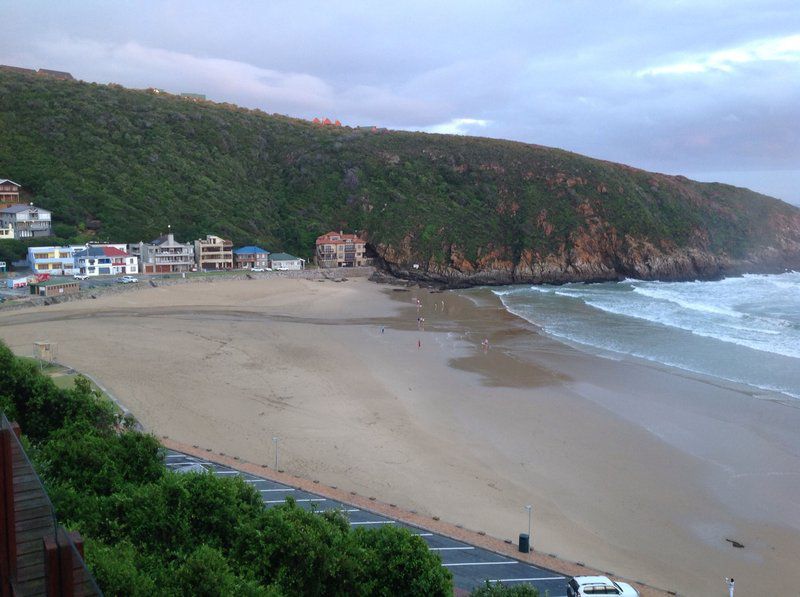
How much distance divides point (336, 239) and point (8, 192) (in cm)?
3220

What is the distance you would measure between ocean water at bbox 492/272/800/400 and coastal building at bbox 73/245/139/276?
32526 mm

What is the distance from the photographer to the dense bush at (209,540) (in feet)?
25.7

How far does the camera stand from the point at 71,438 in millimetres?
12805

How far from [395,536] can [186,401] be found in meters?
15.6

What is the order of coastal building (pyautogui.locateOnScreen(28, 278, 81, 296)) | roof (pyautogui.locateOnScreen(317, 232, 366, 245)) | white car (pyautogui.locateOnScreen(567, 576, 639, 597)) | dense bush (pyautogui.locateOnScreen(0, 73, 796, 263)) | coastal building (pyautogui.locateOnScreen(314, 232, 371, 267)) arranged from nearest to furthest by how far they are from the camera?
white car (pyautogui.locateOnScreen(567, 576, 639, 597)) < coastal building (pyautogui.locateOnScreen(28, 278, 81, 296)) < dense bush (pyautogui.locateOnScreen(0, 73, 796, 263)) < coastal building (pyautogui.locateOnScreen(314, 232, 371, 267)) < roof (pyautogui.locateOnScreen(317, 232, 366, 245))

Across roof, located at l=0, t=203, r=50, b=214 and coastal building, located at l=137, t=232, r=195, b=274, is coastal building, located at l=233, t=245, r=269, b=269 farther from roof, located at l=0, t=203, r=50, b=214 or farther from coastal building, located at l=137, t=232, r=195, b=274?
roof, located at l=0, t=203, r=50, b=214

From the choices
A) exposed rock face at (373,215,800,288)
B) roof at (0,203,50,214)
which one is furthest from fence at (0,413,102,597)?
roof at (0,203,50,214)

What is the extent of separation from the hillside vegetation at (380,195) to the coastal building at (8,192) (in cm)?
A: 170

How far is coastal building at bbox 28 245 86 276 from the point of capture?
1876 inches

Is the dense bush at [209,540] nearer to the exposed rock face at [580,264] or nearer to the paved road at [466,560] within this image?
the paved road at [466,560]

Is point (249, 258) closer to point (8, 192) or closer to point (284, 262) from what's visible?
point (284, 262)

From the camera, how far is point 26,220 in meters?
54.4

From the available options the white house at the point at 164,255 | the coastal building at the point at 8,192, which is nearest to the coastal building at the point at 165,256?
the white house at the point at 164,255

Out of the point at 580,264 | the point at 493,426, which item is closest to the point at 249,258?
the point at 580,264
